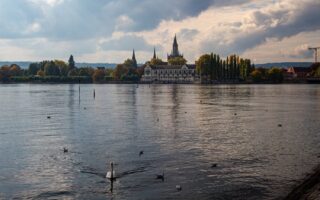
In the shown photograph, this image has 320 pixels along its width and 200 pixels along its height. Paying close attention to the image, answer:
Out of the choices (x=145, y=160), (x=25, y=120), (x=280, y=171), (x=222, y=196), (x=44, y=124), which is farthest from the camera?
(x=25, y=120)

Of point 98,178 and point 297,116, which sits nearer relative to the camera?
point 98,178

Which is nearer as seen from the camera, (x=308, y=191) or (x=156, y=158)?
(x=308, y=191)

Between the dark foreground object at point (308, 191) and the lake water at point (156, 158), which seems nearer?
the dark foreground object at point (308, 191)

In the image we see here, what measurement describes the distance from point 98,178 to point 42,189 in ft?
12.6

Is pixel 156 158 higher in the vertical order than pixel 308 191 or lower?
lower

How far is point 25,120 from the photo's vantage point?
210 feet

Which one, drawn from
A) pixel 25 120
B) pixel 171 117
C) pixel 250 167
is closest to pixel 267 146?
pixel 250 167

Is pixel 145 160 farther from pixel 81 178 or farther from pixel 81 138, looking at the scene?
pixel 81 138

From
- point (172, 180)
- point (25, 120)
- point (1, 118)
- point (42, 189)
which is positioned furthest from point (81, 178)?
point (1, 118)

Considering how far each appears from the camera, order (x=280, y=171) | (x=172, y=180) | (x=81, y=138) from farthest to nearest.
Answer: (x=81, y=138)
(x=280, y=171)
(x=172, y=180)

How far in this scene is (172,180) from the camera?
94.9 ft

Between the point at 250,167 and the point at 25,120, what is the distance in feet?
132

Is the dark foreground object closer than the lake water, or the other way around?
the dark foreground object

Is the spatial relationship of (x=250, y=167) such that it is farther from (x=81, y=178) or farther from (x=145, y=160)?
(x=81, y=178)
